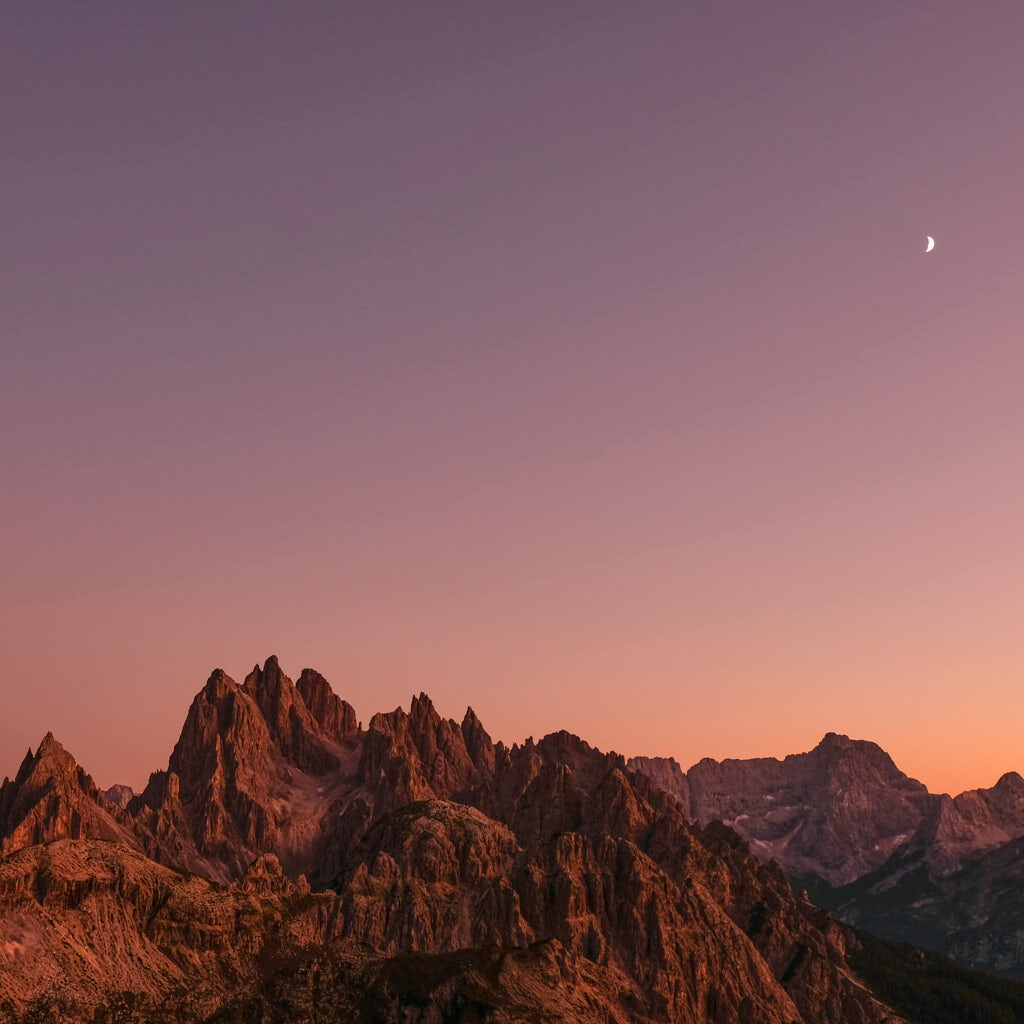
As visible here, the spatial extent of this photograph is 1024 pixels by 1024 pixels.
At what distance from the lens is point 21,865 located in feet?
646

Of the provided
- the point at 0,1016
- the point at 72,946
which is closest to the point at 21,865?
the point at 72,946

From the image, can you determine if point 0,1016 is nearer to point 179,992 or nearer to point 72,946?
point 72,946

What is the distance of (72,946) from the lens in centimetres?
19138

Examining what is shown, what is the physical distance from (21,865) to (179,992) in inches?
1330

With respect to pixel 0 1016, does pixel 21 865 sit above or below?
above

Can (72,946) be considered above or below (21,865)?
below

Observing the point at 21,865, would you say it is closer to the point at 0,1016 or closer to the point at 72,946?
the point at 72,946

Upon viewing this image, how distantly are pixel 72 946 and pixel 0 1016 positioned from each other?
2162cm

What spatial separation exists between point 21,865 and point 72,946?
54.2 feet

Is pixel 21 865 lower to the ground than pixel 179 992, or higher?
higher

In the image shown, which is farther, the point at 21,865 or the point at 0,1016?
the point at 21,865

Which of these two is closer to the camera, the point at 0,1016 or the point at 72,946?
the point at 0,1016

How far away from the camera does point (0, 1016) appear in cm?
17000

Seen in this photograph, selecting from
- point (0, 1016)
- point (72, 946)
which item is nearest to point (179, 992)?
point (72, 946)
